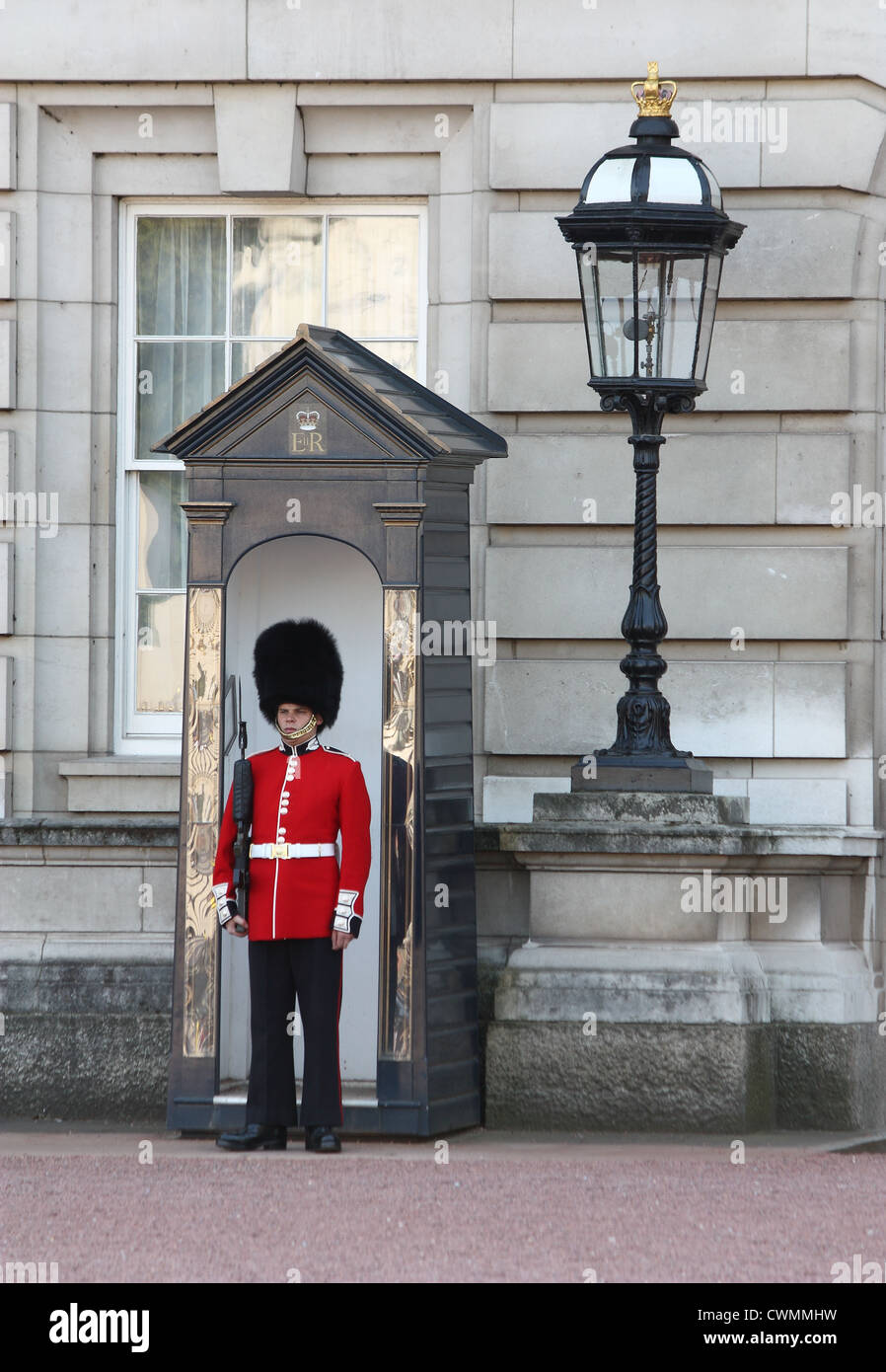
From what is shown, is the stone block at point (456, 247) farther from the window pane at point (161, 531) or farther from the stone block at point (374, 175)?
the window pane at point (161, 531)

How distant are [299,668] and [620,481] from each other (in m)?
1.63

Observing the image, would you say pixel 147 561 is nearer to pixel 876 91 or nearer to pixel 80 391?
pixel 80 391

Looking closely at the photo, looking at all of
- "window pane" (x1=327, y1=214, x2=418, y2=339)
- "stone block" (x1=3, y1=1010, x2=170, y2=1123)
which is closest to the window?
"window pane" (x1=327, y1=214, x2=418, y2=339)

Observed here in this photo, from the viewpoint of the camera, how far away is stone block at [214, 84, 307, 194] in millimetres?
7734

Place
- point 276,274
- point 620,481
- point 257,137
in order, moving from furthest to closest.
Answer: point 276,274 < point 257,137 < point 620,481

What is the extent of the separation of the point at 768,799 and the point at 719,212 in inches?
85.2

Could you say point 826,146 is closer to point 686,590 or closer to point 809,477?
point 809,477

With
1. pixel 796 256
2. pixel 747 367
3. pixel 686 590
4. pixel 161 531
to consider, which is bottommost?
pixel 686 590

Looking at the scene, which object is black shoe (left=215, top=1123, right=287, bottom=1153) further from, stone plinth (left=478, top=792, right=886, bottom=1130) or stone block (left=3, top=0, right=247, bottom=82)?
stone block (left=3, top=0, right=247, bottom=82)

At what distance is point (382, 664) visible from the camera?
265 inches

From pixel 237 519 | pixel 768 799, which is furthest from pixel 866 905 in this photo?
pixel 237 519

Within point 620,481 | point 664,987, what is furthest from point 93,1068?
point 620,481

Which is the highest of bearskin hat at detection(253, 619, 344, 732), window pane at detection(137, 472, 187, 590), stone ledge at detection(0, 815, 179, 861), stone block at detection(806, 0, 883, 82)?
stone block at detection(806, 0, 883, 82)

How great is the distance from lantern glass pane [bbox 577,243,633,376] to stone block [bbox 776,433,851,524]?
3.10ft
